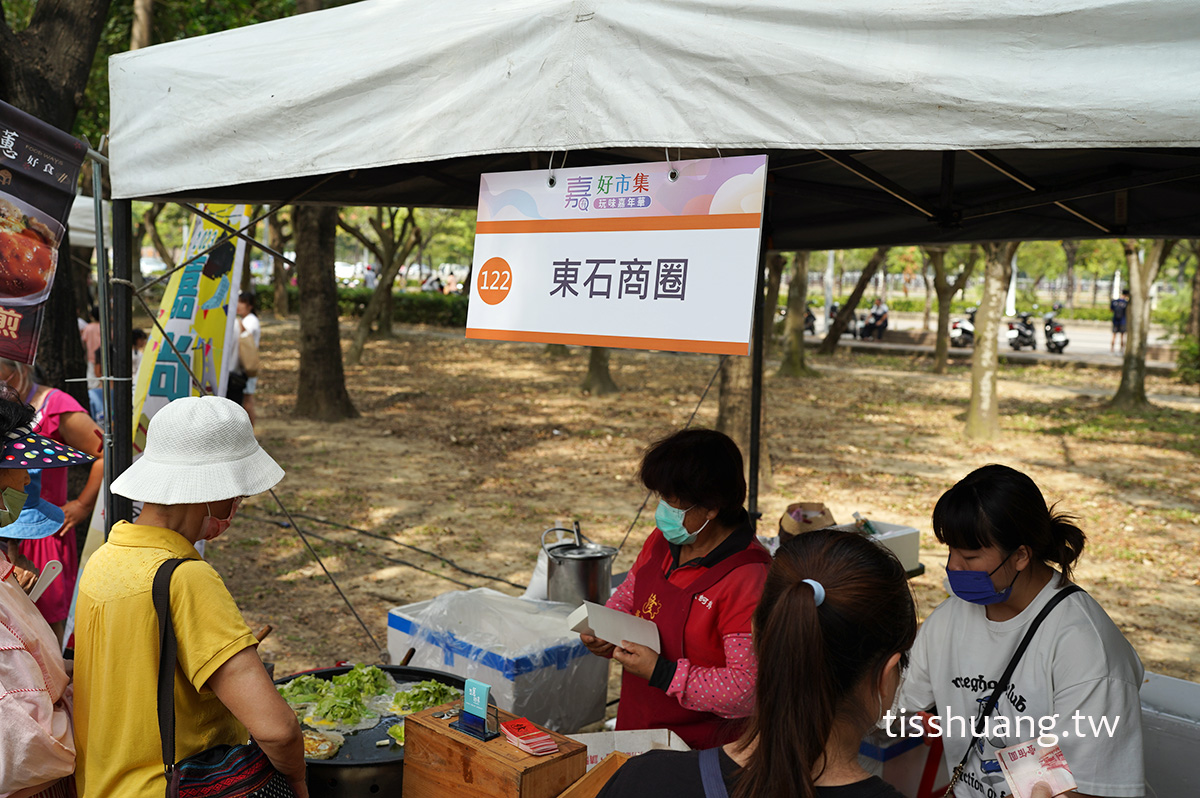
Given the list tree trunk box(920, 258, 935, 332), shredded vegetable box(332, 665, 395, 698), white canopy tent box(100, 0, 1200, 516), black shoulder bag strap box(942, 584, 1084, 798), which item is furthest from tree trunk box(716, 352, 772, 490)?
tree trunk box(920, 258, 935, 332)

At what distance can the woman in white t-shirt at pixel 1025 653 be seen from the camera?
214 centimetres

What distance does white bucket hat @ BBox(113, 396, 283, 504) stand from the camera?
195 cm

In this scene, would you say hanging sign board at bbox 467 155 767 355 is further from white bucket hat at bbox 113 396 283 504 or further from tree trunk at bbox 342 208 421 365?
tree trunk at bbox 342 208 421 365

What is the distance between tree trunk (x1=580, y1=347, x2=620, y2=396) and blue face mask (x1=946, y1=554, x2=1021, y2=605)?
13506mm

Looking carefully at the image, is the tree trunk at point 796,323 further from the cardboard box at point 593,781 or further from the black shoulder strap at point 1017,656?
the cardboard box at point 593,781

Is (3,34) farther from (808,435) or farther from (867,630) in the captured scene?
(808,435)

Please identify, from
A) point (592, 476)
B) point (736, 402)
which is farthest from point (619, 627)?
point (592, 476)

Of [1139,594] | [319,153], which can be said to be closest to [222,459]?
[319,153]

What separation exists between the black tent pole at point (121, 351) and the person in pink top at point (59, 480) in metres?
0.55

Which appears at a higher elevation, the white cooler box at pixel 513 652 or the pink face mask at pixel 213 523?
the pink face mask at pixel 213 523

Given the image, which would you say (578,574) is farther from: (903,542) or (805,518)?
(903,542)

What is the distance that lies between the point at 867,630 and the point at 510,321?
143cm

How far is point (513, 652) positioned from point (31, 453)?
6.67 ft

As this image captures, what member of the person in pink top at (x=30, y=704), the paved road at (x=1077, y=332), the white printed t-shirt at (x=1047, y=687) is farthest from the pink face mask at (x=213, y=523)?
the paved road at (x=1077, y=332)
